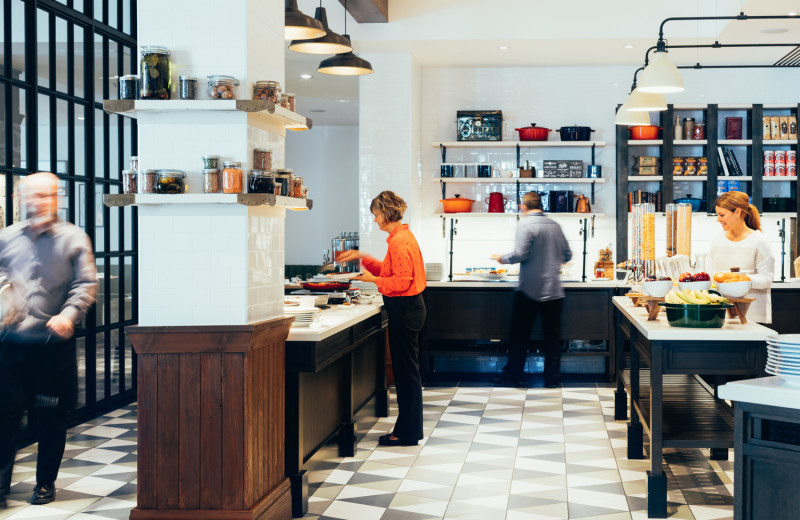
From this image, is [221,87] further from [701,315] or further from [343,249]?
[343,249]

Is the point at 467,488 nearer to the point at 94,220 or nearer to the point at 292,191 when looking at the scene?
the point at 292,191

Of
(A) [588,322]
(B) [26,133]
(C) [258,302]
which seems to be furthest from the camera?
(A) [588,322]

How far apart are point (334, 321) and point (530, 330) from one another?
3414 millimetres

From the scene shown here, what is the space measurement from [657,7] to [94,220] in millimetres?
5225

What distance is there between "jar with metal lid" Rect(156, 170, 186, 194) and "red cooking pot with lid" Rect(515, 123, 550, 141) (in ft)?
18.2

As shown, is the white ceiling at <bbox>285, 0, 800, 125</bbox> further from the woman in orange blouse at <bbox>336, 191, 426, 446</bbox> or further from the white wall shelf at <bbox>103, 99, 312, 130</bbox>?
the white wall shelf at <bbox>103, 99, 312, 130</bbox>

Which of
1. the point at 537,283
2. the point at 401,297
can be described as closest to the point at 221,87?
the point at 401,297

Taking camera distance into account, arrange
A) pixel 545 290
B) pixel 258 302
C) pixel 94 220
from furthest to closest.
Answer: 1. pixel 545 290
2. pixel 94 220
3. pixel 258 302

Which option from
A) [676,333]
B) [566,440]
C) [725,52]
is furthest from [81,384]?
[725,52]

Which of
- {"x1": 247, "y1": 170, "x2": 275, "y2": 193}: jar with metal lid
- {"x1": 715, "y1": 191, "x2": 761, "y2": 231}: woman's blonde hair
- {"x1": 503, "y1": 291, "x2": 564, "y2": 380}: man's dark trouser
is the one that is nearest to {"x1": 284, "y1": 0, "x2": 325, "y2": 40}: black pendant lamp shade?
{"x1": 247, "y1": 170, "x2": 275, "y2": 193}: jar with metal lid

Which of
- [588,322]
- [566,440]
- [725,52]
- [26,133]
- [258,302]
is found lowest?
[566,440]

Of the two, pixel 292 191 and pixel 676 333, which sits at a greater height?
pixel 292 191

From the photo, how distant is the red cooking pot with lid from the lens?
28.2 feet

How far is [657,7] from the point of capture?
25.1 ft
